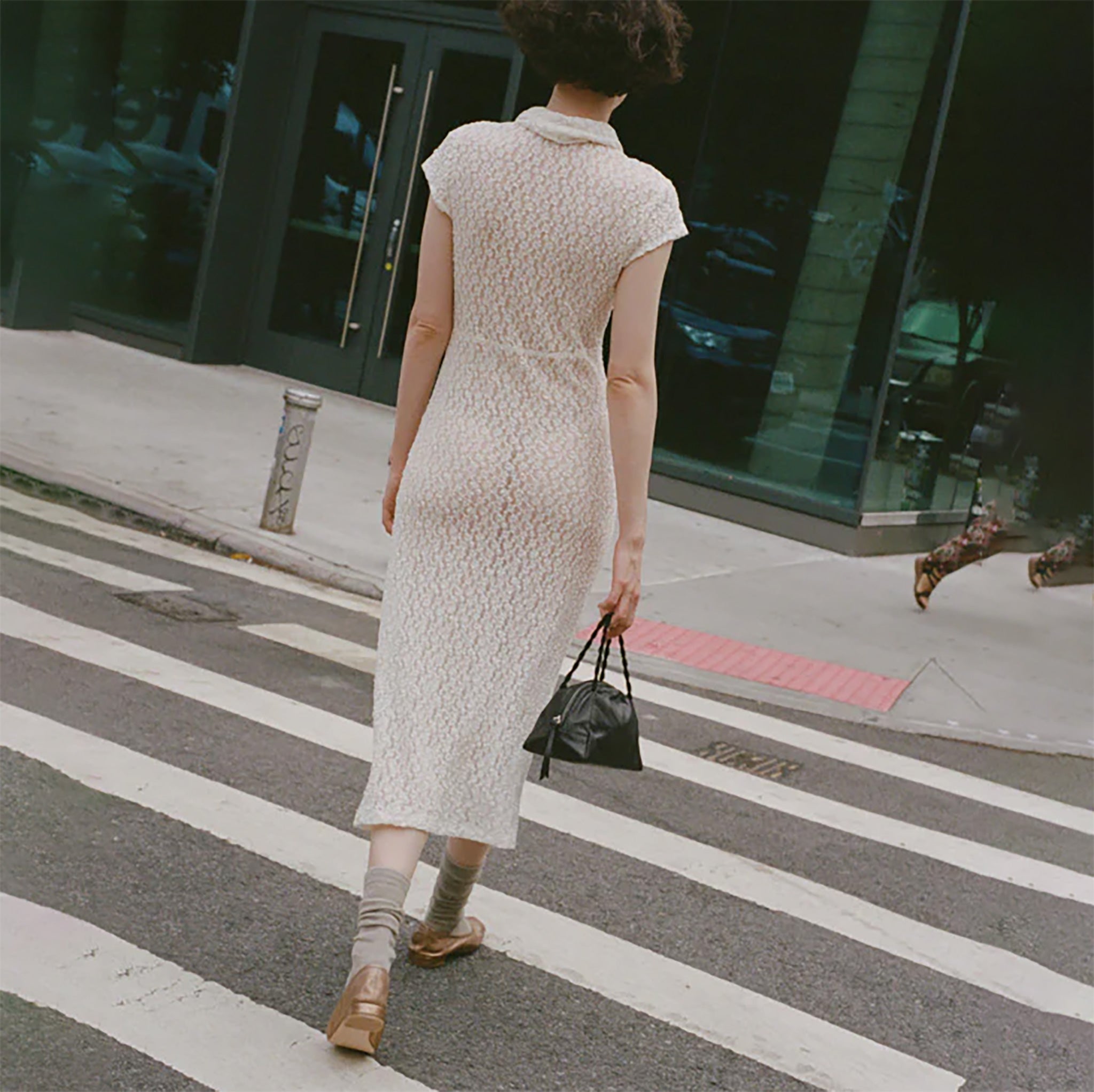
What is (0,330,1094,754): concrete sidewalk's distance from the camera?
867 cm

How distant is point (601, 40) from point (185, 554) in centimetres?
585

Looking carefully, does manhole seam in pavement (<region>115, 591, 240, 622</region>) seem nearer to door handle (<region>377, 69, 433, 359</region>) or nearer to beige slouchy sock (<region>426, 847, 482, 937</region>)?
beige slouchy sock (<region>426, 847, 482, 937</region>)

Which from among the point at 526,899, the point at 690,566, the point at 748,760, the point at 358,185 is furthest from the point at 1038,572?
the point at 526,899

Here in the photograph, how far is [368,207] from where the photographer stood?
599 inches

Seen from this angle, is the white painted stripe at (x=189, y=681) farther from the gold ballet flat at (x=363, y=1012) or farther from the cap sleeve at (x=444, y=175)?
the cap sleeve at (x=444, y=175)

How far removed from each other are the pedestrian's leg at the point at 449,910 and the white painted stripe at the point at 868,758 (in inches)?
92.6

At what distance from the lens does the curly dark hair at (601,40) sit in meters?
3.55

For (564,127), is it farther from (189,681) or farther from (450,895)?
(189,681)

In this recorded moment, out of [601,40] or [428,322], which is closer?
[601,40]

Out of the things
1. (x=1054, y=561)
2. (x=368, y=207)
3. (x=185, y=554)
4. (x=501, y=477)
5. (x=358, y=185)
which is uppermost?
(x=358, y=185)

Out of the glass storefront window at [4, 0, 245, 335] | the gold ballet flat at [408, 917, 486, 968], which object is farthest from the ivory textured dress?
the glass storefront window at [4, 0, 245, 335]

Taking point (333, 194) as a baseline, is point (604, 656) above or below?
below

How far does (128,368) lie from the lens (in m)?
14.4

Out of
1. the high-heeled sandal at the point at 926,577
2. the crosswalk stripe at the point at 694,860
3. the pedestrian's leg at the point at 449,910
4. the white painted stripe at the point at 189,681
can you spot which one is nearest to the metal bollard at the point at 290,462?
the white painted stripe at the point at 189,681
